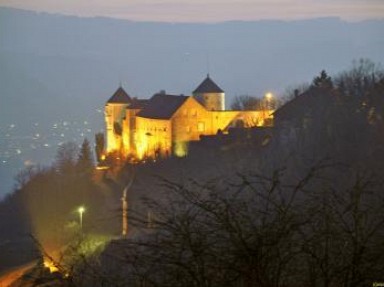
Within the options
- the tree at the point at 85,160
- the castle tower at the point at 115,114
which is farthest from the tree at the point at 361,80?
the castle tower at the point at 115,114

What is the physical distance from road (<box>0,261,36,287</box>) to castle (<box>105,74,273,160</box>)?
8668mm

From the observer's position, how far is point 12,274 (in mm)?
15352

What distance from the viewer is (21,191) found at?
1021 inches

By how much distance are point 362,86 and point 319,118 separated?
2.73m

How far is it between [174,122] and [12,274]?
35.5 ft

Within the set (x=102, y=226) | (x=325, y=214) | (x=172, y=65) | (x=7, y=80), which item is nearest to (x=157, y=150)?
(x=102, y=226)

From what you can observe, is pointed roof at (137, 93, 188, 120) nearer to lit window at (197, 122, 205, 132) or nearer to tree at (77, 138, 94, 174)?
lit window at (197, 122, 205, 132)

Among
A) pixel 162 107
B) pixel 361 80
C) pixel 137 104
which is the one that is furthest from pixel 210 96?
pixel 361 80

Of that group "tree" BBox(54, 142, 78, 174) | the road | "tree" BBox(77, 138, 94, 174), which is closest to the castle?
"tree" BBox(77, 138, 94, 174)

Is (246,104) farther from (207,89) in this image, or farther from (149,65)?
(149,65)

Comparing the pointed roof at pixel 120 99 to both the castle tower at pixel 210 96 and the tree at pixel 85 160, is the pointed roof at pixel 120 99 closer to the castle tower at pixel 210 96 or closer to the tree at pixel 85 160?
the tree at pixel 85 160

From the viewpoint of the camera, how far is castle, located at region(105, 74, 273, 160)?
82.4ft

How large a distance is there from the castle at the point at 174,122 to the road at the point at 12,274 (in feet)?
28.4

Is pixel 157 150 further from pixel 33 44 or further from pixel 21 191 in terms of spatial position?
pixel 33 44
